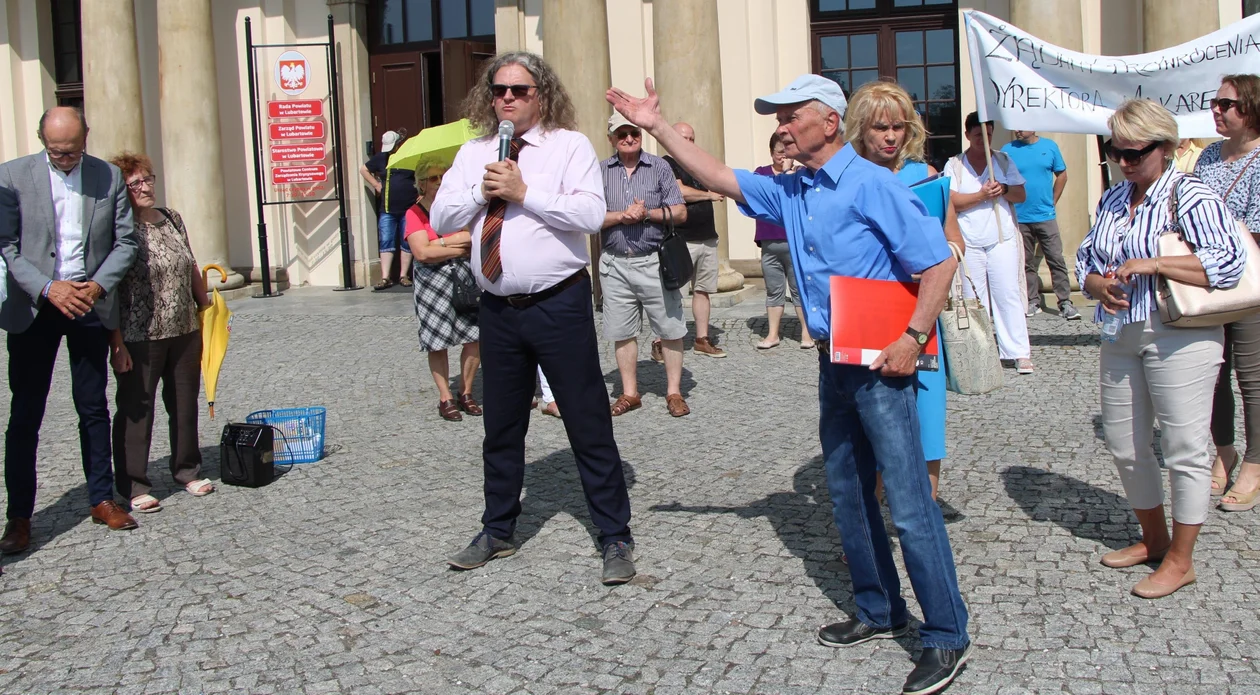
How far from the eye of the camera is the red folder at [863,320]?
11.9ft

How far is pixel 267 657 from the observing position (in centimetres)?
405

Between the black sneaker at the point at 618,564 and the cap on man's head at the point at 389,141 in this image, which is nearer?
the black sneaker at the point at 618,564

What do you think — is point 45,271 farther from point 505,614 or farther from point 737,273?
point 737,273

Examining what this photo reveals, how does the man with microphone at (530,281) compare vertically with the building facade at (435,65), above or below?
below

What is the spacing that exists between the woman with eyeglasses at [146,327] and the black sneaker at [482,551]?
72.4 inches

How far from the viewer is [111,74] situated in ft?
46.8

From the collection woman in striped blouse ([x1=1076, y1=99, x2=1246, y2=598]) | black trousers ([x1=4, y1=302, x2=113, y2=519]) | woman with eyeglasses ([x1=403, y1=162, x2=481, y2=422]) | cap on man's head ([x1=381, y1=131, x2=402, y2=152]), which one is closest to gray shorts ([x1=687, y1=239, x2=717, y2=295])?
woman with eyeglasses ([x1=403, y1=162, x2=481, y2=422])

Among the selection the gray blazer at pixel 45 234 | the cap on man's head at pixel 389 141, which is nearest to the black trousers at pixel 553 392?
the gray blazer at pixel 45 234

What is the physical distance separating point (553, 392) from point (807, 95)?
5.39 ft

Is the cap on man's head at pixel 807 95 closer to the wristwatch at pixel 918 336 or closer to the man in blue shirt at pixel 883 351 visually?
the man in blue shirt at pixel 883 351

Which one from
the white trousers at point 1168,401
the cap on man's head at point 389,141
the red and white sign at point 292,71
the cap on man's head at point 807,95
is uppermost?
the red and white sign at point 292,71

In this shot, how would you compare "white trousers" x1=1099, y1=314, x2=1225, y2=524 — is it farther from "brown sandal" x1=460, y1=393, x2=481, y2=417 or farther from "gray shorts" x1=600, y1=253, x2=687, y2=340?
"brown sandal" x1=460, y1=393, x2=481, y2=417

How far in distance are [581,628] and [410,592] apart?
756mm

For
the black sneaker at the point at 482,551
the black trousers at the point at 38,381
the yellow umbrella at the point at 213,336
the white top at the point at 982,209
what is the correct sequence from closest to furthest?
the black sneaker at the point at 482,551
the black trousers at the point at 38,381
the yellow umbrella at the point at 213,336
the white top at the point at 982,209
